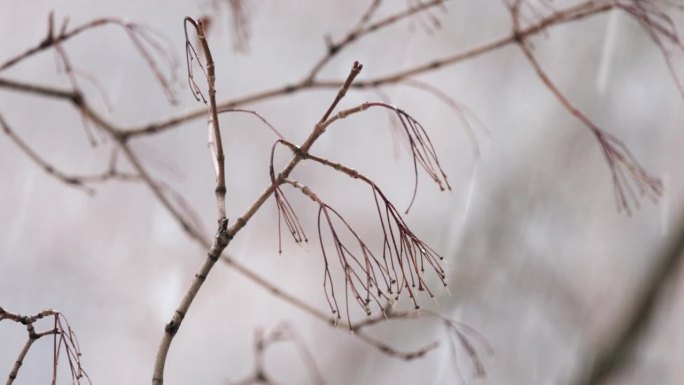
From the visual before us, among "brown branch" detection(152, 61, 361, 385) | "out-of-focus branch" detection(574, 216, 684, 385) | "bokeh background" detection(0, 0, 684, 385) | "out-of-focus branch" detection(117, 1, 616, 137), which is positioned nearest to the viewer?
"brown branch" detection(152, 61, 361, 385)

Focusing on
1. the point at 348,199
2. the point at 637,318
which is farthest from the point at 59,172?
the point at 637,318

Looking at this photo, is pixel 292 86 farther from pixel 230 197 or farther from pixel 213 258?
pixel 230 197

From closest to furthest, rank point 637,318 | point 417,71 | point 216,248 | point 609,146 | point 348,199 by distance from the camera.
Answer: point 216,248
point 609,146
point 417,71
point 637,318
point 348,199

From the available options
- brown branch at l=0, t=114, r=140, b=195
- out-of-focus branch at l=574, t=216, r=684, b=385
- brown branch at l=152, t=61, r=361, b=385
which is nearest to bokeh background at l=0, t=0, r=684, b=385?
out-of-focus branch at l=574, t=216, r=684, b=385

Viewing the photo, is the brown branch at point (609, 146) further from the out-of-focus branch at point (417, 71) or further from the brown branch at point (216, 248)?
the brown branch at point (216, 248)

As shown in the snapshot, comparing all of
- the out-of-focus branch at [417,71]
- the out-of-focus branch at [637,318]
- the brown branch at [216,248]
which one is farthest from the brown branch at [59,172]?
the out-of-focus branch at [637,318]

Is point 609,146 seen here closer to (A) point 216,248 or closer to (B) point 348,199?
(A) point 216,248

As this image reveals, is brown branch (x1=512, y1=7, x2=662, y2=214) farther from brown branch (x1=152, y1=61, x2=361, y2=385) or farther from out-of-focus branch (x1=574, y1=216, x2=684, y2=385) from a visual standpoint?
out-of-focus branch (x1=574, y1=216, x2=684, y2=385)

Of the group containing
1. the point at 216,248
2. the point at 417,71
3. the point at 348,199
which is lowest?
the point at 216,248
